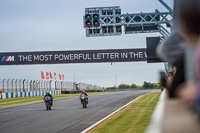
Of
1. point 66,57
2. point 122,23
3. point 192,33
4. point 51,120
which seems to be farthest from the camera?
point 66,57

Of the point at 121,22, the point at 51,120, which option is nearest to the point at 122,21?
the point at 121,22

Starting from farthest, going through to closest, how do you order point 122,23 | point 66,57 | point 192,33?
point 66,57 → point 122,23 → point 192,33

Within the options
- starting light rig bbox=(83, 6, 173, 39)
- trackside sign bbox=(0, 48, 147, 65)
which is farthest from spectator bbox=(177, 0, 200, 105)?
trackside sign bbox=(0, 48, 147, 65)

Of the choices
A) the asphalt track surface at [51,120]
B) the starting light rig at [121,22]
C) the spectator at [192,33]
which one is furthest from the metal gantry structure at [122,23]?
the spectator at [192,33]

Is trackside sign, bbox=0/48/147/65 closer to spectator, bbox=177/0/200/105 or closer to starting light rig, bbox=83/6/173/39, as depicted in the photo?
starting light rig, bbox=83/6/173/39

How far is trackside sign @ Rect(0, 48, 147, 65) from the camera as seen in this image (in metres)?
34.8

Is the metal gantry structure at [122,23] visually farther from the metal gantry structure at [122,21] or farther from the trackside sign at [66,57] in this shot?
the trackside sign at [66,57]

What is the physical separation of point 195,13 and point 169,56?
0.78 metres

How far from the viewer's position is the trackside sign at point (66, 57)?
114 feet

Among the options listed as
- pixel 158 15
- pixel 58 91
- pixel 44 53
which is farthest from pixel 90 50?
pixel 58 91

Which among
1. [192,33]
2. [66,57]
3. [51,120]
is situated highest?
[66,57]

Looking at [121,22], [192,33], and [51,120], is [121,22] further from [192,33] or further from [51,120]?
[192,33]

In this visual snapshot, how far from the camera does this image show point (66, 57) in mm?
35312

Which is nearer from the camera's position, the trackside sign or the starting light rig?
the starting light rig
